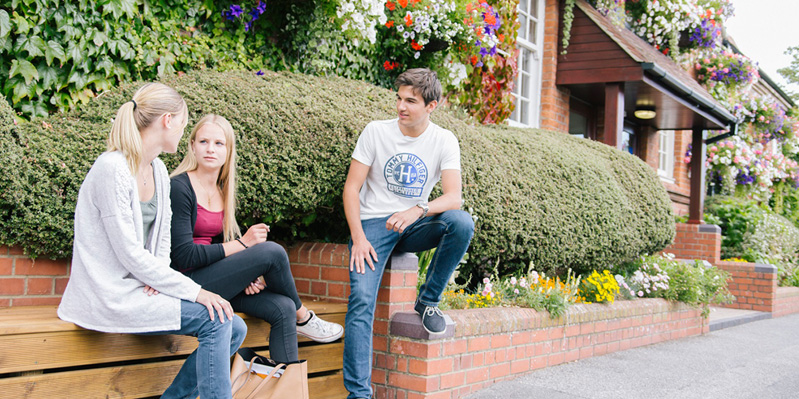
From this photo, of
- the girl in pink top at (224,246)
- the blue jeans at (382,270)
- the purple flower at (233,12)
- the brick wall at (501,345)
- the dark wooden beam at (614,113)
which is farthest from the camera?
the dark wooden beam at (614,113)

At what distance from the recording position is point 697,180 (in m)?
11.8

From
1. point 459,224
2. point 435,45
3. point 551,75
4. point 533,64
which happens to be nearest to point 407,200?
point 459,224

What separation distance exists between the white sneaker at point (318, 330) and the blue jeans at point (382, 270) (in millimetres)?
96

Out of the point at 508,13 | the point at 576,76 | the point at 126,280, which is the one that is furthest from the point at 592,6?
the point at 126,280

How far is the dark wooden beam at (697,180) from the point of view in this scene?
11477 millimetres

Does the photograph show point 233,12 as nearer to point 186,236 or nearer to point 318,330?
point 186,236

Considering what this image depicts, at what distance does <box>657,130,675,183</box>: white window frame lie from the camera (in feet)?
45.7

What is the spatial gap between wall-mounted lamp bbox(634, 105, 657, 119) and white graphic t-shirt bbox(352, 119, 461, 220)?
28.3 ft

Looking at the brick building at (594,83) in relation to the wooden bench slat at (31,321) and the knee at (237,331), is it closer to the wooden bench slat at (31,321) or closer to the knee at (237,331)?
the knee at (237,331)

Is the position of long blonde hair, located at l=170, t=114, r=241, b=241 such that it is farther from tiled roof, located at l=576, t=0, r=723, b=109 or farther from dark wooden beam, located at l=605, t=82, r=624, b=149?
tiled roof, located at l=576, t=0, r=723, b=109

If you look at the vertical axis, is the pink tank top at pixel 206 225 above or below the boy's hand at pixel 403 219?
below

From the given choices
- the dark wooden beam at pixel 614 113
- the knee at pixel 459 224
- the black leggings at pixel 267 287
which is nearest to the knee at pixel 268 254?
the black leggings at pixel 267 287

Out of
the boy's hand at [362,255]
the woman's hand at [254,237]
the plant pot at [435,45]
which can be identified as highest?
the plant pot at [435,45]

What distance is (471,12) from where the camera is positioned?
6.29 m
